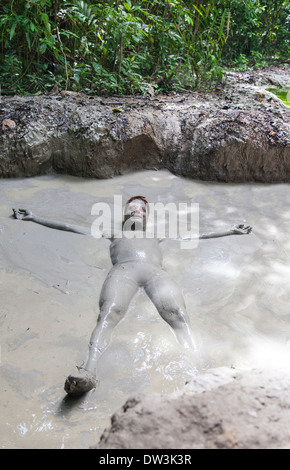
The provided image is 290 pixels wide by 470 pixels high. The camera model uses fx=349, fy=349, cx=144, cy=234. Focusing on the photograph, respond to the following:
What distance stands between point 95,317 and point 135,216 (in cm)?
146

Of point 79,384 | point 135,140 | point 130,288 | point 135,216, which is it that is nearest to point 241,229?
point 135,216

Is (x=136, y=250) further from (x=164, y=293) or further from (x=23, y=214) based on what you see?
(x=23, y=214)

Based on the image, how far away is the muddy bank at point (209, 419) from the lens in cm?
109

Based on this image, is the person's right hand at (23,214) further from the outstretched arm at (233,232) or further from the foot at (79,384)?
the foot at (79,384)

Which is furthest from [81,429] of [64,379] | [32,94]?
[32,94]

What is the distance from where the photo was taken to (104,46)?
6113mm

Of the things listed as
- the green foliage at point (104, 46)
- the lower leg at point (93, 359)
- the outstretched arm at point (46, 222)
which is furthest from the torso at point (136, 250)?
the green foliage at point (104, 46)

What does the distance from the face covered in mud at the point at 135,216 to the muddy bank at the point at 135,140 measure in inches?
53.0

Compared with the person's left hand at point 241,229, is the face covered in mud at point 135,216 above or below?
above

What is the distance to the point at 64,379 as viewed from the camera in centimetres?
206

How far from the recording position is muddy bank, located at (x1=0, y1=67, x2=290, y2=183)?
194 inches

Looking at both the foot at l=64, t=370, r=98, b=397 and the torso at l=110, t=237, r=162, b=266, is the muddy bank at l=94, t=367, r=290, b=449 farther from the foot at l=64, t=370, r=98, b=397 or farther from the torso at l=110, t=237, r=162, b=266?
the torso at l=110, t=237, r=162, b=266

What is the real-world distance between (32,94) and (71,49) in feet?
3.72

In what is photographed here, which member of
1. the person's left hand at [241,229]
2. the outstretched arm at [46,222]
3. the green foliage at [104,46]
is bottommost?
the person's left hand at [241,229]
